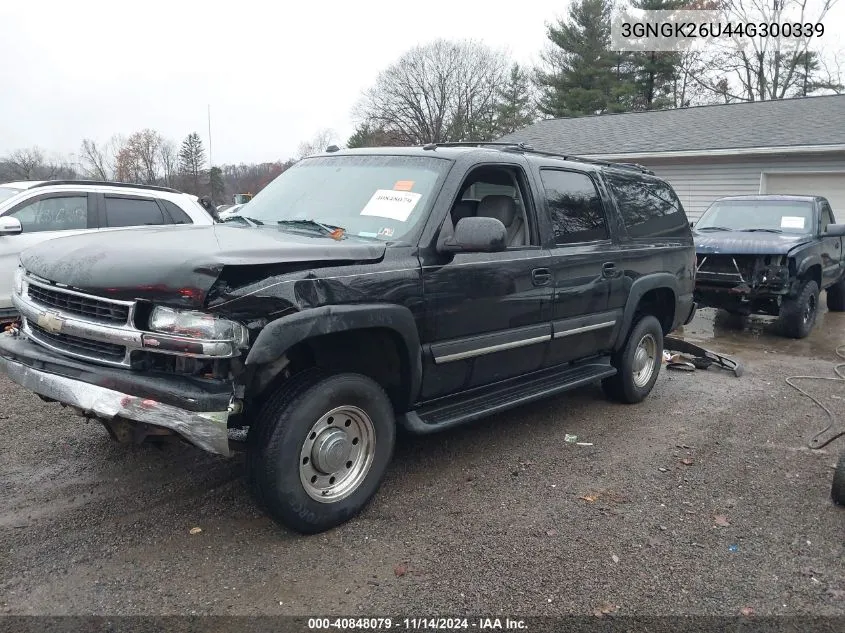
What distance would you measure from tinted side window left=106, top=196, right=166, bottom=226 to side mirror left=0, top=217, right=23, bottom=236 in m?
1.01

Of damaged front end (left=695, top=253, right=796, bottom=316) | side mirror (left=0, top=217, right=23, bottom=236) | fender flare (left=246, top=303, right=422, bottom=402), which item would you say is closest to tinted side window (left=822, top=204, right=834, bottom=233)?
damaged front end (left=695, top=253, right=796, bottom=316)

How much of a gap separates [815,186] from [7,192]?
15.5m

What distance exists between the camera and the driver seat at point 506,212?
15.3 ft

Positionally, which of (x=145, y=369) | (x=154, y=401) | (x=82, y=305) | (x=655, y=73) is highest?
(x=655, y=73)

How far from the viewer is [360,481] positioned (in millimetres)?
3609

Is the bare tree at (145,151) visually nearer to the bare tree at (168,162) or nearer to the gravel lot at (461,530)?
the bare tree at (168,162)

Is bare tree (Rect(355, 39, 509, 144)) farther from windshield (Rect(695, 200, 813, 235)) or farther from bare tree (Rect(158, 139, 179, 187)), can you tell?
windshield (Rect(695, 200, 813, 235))

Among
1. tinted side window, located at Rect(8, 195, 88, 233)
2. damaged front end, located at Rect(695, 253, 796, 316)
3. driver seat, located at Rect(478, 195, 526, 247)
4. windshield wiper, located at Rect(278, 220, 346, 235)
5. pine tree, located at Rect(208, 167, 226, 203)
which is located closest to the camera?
windshield wiper, located at Rect(278, 220, 346, 235)

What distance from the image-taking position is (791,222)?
9.98 metres

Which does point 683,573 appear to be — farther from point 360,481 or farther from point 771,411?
point 771,411

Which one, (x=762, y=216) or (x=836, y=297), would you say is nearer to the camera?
(x=762, y=216)

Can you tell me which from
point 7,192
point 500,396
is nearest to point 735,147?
point 500,396

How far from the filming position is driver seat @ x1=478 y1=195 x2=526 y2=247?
4.66m

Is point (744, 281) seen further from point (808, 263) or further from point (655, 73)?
point (655, 73)
